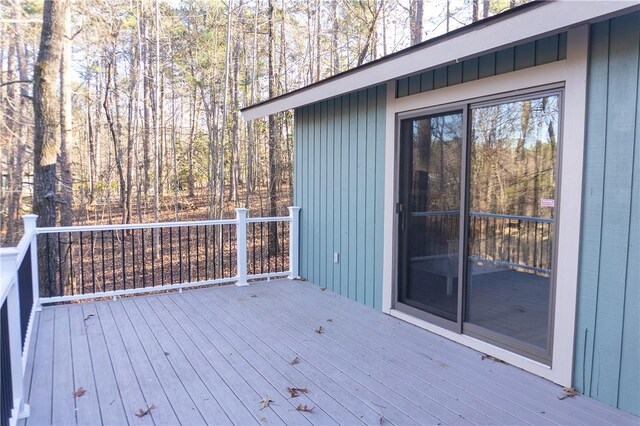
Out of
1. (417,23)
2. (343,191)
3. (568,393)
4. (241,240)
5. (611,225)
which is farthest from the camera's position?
(417,23)

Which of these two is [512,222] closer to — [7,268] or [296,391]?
[296,391]

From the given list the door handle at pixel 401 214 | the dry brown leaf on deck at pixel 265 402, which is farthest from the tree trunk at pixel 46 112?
the door handle at pixel 401 214

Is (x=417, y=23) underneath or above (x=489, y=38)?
above

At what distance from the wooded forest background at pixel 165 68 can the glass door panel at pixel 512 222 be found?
17.1ft

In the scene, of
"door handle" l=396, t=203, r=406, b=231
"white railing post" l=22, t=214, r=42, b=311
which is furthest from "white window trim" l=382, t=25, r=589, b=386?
"white railing post" l=22, t=214, r=42, b=311

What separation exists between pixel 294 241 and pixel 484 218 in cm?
292

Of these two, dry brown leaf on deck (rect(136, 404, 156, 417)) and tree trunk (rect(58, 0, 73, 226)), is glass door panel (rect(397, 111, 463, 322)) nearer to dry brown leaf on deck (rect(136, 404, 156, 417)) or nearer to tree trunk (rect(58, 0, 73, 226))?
dry brown leaf on deck (rect(136, 404, 156, 417))

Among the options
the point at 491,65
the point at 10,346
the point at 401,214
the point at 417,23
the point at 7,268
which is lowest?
the point at 10,346

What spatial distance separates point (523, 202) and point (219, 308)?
297 centimetres

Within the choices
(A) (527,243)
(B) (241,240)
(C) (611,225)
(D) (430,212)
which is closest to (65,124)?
(B) (241,240)

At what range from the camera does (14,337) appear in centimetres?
223

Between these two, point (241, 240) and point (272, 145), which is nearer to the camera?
point (241, 240)

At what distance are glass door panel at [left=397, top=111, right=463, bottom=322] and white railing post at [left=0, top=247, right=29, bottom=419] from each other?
116 inches

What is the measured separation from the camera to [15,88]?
10.8 metres
